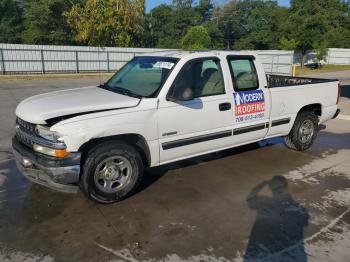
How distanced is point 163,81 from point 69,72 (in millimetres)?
25071

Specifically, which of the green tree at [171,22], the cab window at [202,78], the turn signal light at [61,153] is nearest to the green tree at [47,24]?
the green tree at [171,22]

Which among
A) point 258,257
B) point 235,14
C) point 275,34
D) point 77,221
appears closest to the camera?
point 258,257

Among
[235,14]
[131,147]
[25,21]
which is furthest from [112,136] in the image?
Result: [235,14]

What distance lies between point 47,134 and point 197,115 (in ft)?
6.41

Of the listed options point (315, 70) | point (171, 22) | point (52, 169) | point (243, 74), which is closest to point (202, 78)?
point (243, 74)

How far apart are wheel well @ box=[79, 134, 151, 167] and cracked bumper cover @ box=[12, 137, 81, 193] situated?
19 cm

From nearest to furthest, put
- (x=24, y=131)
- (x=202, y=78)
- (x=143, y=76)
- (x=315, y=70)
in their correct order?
(x=24, y=131)
(x=202, y=78)
(x=143, y=76)
(x=315, y=70)

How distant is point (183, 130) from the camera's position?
4.77 metres

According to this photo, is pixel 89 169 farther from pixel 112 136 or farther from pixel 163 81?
pixel 163 81

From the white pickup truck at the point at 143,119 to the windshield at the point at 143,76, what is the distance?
0.7 inches

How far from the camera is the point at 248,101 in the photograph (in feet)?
17.7

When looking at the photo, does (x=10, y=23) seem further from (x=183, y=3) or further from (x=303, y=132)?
(x=303, y=132)

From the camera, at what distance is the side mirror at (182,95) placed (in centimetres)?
443

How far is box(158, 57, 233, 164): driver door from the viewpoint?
4.64 meters
